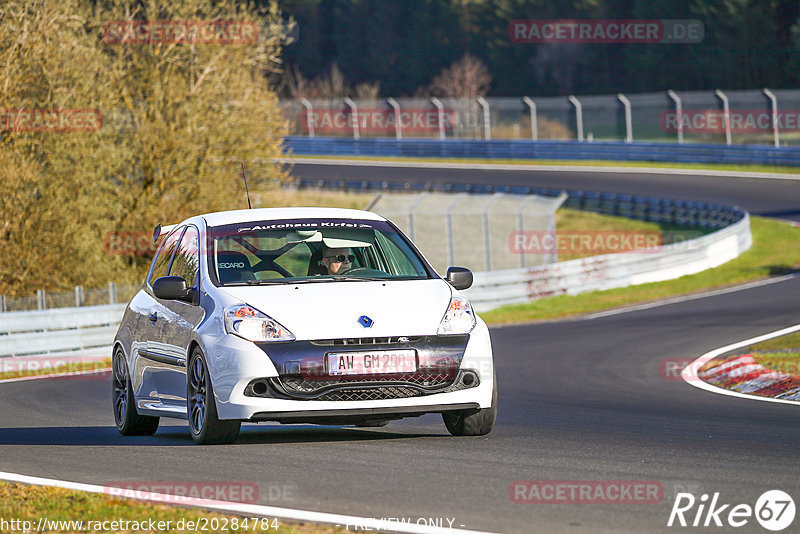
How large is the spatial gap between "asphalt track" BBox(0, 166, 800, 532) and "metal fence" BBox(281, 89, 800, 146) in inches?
1534

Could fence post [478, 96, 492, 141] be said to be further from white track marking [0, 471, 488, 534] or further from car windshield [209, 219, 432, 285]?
white track marking [0, 471, 488, 534]

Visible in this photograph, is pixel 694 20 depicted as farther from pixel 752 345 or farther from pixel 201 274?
pixel 201 274

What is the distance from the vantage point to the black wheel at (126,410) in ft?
33.8

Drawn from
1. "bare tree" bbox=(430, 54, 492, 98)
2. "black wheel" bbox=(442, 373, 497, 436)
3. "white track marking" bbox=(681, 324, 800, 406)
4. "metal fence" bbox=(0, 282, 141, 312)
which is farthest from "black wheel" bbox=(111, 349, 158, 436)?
"bare tree" bbox=(430, 54, 492, 98)

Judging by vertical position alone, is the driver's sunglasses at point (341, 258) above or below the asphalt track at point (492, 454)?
above

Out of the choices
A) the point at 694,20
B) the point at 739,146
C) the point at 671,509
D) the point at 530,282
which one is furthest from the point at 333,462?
the point at 694,20

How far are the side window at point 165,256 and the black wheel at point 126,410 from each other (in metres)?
0.73

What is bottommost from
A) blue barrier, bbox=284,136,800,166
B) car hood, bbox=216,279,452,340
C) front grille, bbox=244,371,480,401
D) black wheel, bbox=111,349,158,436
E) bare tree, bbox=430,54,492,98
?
blue barrier, bbox=284,136,800,166

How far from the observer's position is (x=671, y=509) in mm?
6148

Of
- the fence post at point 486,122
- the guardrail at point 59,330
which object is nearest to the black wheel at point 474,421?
the guardrail at point 59,330

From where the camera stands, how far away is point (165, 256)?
34.6 ft

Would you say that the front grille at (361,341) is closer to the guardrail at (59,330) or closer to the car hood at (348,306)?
the car hood at (348,306)

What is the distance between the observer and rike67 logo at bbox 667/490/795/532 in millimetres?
5832

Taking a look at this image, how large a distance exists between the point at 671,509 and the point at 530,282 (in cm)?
2316
